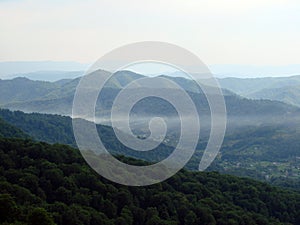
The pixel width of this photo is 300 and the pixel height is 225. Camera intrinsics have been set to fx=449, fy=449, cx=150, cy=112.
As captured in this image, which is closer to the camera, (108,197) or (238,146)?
(108,197)

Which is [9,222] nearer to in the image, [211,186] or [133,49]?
[133,49]

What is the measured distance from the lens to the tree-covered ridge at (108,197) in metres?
26.5

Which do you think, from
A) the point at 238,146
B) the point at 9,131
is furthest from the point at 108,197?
the point at 238,146

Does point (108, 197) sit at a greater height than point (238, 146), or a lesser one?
greater

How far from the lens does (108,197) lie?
29766 mm

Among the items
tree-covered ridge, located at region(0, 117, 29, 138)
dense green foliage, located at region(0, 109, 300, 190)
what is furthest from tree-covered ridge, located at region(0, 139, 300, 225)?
dense green foliage, located at region(0, 109, 300, 190)

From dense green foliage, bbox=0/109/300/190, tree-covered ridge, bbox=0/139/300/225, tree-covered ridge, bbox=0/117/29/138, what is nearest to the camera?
tree-covered ridge, bbox=0/139/300/225

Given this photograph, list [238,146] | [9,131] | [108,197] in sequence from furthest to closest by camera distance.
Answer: [238,146], [9,131], [108,197]

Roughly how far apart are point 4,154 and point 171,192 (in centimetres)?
1265

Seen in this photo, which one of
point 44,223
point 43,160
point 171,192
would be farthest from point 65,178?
point 44,223

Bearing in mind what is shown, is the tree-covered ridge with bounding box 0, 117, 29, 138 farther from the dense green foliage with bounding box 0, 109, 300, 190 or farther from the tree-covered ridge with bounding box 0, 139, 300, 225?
the tree-covered ridge with bounding box 0, 139, 300, 225

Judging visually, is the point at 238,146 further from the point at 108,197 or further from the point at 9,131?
the point at 108,197

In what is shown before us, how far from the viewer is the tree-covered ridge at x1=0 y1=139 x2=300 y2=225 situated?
1043 inches

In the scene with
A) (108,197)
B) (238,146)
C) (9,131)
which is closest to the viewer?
(108,197)
